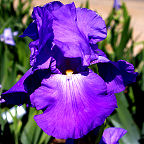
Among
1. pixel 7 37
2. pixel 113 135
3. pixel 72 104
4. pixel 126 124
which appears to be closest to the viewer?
pixel 72 104

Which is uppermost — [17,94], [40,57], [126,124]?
[40,57]

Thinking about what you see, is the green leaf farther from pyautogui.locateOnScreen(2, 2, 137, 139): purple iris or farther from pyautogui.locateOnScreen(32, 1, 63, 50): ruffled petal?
pyautogui.locateOnScreen(32, 1, 63, 50): ruffled petal

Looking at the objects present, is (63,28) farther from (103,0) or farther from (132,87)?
(103,0)

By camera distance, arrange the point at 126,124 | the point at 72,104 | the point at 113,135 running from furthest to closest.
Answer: the point at 126,124, the point at 113,135, the point at 72,104

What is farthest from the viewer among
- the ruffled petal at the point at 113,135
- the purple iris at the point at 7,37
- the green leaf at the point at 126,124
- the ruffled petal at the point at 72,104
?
the purple iris at the point at 7,37

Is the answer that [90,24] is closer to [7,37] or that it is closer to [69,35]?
[69,35]

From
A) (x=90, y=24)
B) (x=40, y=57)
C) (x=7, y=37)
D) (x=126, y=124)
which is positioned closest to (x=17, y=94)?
→ (x=40, y=57)

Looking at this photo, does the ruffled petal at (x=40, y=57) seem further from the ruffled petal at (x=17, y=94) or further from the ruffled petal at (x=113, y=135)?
the ruffled petal at (x=113, y=135)

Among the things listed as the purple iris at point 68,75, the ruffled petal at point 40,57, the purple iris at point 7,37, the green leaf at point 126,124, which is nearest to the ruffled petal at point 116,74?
the purple iris at point 68,75
